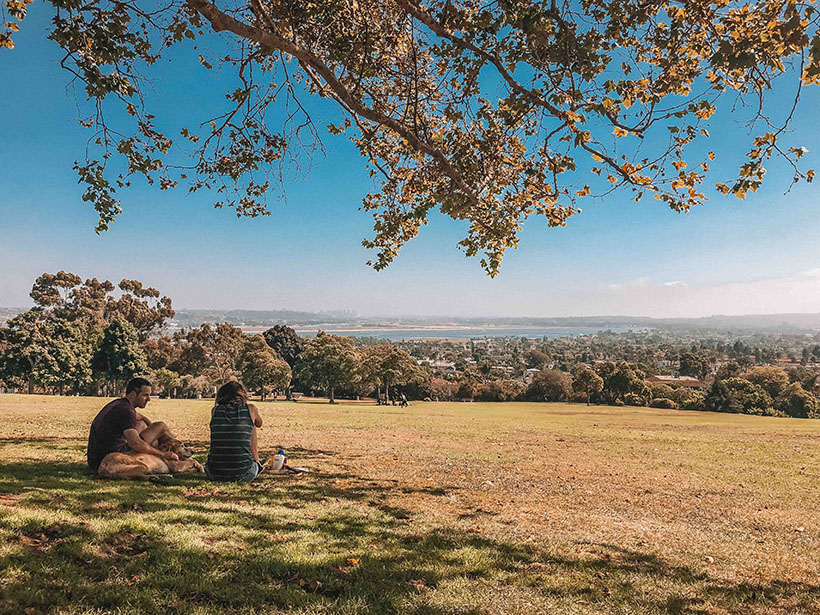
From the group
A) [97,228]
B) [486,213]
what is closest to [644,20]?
[486,213]

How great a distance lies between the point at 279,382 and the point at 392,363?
12.9 meters

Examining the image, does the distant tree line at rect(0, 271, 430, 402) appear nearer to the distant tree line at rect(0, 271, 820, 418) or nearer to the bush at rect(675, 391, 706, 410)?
the distant tree line at rect(0, 271, 820, 418)

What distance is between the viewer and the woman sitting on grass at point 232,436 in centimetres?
707

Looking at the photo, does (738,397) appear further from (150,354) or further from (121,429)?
(150,354)

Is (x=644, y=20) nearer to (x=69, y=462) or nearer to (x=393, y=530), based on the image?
(x=393, y=530)

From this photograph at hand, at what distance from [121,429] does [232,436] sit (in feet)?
5.62

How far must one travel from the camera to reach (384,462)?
1045 centimetres

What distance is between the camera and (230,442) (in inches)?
286

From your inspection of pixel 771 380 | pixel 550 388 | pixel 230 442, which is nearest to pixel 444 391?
pixel 550 388

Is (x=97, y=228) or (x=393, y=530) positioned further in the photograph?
(x=97, y=228)

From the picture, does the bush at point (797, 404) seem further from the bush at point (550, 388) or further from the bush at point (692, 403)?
the bush at point (550, 388)

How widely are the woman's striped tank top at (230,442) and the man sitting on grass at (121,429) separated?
106 centimetres

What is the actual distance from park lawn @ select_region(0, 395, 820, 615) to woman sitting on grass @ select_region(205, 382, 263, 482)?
1.03 feet

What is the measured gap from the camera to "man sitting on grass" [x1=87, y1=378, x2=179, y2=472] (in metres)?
7.13
